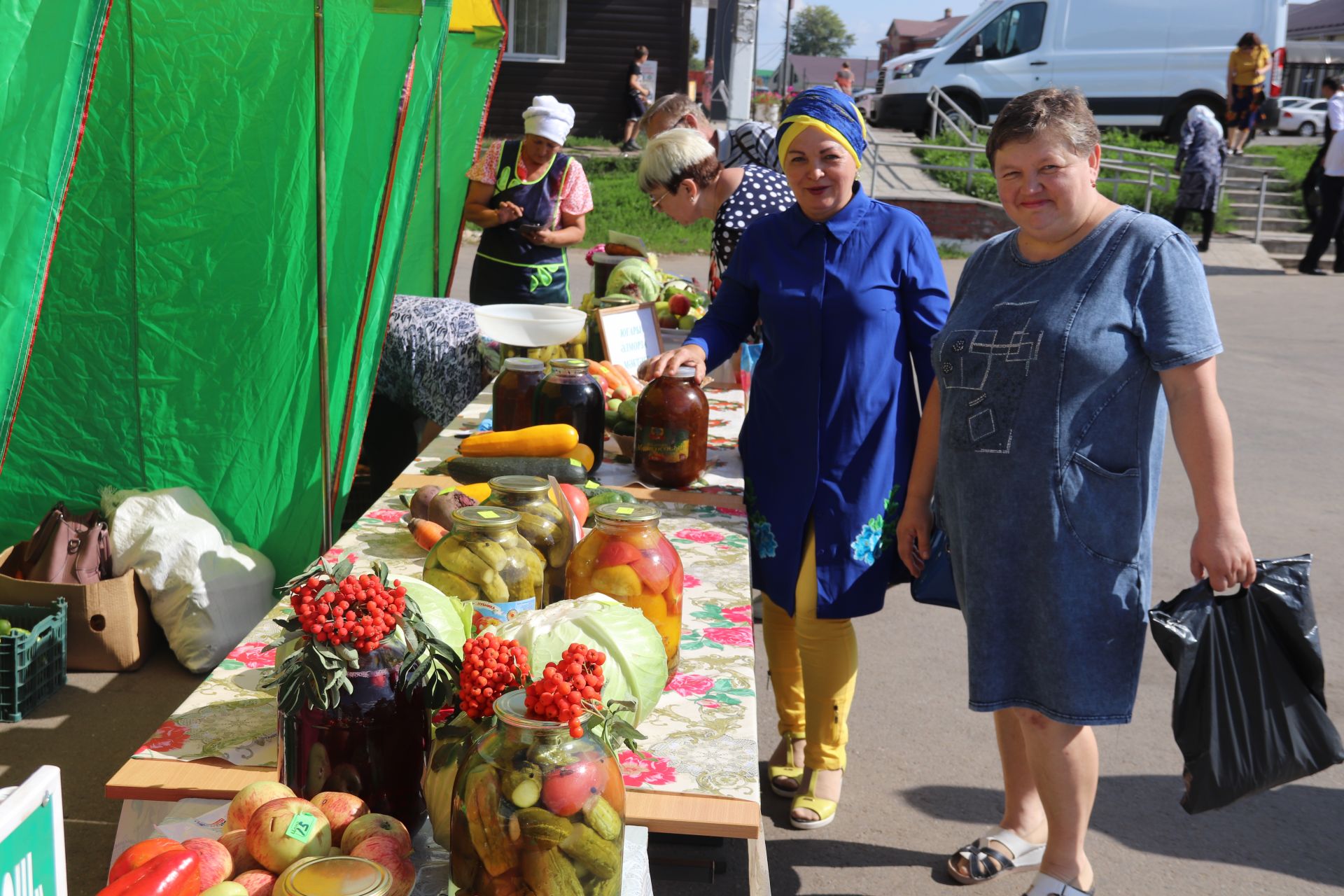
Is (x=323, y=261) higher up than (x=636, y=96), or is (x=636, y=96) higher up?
(x=636, y=96)

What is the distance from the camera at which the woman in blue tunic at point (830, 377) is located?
8.43ft

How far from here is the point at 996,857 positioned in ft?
8.72

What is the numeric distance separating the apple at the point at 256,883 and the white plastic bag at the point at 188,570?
256cm

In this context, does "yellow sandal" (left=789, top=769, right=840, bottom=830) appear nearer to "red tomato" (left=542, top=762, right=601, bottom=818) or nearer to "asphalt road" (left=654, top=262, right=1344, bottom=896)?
"asphalt road" (left=654, top=262, right=1344, bottom=896)

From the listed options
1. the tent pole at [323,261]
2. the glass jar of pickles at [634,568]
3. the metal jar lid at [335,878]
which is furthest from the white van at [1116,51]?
the metal jar lid at [335,878]

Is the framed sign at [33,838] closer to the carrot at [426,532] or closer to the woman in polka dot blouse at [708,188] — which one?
the carrot at [426,532]

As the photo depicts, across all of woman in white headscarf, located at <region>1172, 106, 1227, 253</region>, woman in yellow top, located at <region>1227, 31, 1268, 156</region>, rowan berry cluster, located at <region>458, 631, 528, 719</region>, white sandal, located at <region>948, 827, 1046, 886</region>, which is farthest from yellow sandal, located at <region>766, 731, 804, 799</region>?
woman in yellow top, located at <region>1227, 31, 1268, 156</region>

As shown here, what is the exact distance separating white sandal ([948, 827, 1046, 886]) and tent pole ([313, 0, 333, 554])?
208 centimetres

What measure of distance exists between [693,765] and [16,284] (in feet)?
5.54

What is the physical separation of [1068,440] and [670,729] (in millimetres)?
916

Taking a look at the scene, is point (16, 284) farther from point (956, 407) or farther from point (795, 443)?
point (956, 407)

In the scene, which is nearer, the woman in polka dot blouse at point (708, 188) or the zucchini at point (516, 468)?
the zucchini at point (516, 468)

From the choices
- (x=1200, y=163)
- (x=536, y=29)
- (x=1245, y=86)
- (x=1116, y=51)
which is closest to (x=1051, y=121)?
(x=1200, y=163)

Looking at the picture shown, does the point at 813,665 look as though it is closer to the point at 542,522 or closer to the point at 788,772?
the point at 788,772
